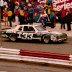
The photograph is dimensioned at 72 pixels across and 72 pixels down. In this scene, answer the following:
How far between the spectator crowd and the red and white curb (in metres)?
12.4

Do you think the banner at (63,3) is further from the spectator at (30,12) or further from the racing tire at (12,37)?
the spectator at (30,12)

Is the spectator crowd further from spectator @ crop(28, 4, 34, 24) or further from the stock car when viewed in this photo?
the stock car

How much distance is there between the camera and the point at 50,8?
30469 mm

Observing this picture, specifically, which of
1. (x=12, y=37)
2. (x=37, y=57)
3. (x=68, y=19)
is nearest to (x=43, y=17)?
(x=68, y=19)

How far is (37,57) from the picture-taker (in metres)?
16.8

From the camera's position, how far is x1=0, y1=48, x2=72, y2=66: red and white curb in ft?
52.7

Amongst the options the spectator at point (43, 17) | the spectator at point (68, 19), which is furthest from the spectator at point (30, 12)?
the spectator at point (68, 19)

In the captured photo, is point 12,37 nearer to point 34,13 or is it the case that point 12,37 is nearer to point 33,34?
point 33,34

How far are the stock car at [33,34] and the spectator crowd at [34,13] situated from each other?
5.02 m

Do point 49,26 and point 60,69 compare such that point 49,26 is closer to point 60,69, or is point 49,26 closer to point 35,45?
point 35,45

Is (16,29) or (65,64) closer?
(65,64)

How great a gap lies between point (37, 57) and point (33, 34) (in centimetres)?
790

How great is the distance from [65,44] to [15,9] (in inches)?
336

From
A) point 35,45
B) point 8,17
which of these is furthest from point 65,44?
point 8,17
